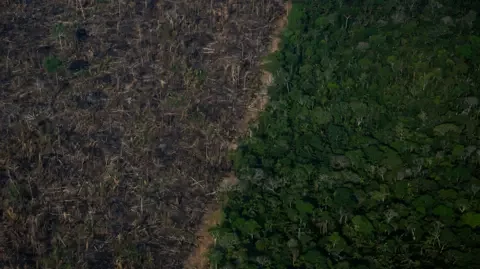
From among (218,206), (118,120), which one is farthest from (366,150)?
(118,120)

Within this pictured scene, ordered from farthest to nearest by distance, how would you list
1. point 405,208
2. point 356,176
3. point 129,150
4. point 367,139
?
point 129,150 → point 367,139 → point 356,176 → point 405,208

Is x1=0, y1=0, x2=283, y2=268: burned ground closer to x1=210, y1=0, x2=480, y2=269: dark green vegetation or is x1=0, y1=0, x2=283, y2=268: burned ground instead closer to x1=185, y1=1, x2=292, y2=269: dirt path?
x1=185, y1=1, x2=292, y2=269: dirt path

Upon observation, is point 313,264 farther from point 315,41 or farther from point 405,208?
point 315,41

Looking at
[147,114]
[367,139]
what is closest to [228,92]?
[147,114]

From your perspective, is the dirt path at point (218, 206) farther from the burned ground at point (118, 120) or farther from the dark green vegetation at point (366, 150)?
the dark green vegetation at point (366, 150)

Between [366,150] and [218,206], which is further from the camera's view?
[218,206]

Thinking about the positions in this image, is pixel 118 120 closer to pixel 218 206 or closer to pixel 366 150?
pixel 218 206

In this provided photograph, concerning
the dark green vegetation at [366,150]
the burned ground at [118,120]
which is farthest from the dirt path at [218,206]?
the dark green vegetation at [366,150]
